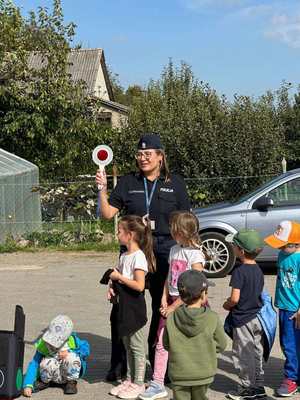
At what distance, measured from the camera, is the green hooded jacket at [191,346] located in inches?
153

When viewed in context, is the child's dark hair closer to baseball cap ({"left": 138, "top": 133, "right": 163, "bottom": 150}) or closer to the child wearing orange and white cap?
baseball cap ({"left": 138, "top": 133, "right": 163, "bottom": 150})

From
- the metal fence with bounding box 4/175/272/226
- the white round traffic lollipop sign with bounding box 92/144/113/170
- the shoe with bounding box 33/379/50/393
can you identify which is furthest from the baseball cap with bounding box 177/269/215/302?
the metal fence with bounding box 4/175/272/226

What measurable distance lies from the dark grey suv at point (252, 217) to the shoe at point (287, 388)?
5.37m

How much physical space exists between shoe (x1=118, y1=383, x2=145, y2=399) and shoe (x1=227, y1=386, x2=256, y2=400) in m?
Result: 0.69

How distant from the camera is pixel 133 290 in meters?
5.19

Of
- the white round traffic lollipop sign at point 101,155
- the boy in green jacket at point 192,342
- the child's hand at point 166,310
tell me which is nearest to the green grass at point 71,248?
the white round traffic lollipop sign at point 101,155

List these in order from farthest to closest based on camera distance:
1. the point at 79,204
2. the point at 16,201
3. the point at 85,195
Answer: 1. the point at 16,201
2. the point at 85,195
3. the point at 79,204

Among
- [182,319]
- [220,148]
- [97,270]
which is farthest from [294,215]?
[220,148]

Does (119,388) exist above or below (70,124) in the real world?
below

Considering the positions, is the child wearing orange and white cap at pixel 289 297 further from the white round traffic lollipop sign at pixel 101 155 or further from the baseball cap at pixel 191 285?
the white round traffic lollipop sign at pixel 101 155

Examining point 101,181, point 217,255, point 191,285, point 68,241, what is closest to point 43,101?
point 68,241

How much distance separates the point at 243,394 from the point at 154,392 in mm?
680

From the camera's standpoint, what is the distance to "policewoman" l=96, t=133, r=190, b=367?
536 centimetres

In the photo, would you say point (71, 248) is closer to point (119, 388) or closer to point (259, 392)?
point (119, 388)
